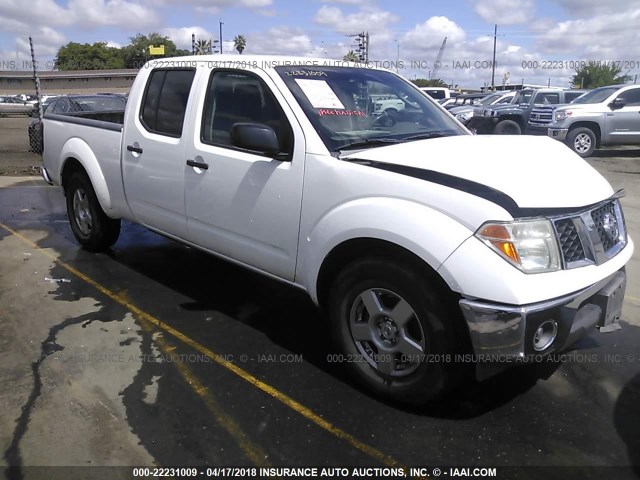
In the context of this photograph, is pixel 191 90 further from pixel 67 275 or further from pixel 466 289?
pixel 466 289

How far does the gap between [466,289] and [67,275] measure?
13.5 feet

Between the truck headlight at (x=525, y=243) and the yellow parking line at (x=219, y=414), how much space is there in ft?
5.00

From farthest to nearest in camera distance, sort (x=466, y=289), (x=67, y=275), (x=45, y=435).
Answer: (x=67, y=275) < (x=45, y=435) < (x=466, y=289)

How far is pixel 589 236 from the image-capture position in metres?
2.83

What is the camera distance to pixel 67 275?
5266mm

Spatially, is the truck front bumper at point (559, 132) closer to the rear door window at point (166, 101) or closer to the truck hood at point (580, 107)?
the truck hood at point (580, 107)

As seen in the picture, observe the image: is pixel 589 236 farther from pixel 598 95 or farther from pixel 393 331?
pixel 598 95

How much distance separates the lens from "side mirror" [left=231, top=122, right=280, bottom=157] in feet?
10.8

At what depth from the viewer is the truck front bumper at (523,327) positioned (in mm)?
2518

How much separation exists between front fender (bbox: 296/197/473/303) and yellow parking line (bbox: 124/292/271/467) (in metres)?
0.86

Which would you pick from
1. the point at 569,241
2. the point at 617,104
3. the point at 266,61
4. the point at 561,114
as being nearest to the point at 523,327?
the point at 569,241

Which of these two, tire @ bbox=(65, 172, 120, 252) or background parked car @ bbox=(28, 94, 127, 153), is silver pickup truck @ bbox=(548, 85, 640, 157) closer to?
background parked car @ bbox=(28, 94, 127, 153)

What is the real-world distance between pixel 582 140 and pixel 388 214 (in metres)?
13.7

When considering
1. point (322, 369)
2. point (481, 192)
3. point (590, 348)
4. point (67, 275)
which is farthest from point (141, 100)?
point (590, 348)
